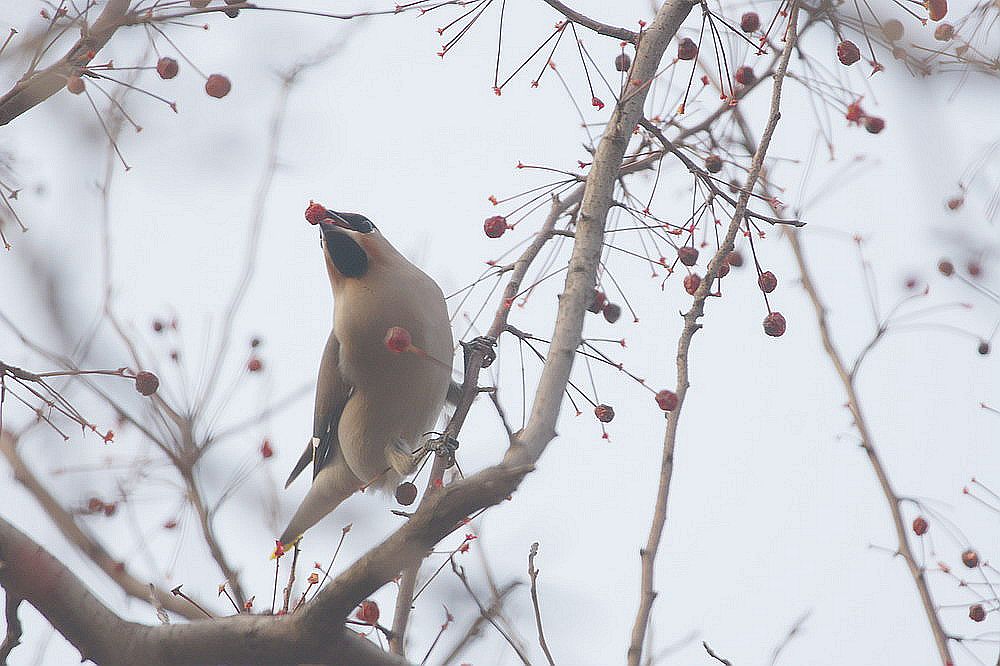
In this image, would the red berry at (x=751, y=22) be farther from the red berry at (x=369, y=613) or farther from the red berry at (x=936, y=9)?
the red berry at (x=369, y=613)

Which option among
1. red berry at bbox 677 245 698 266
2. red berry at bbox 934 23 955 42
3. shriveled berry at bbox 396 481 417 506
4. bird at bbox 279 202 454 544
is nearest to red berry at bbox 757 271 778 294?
red berry at bbox 677 245 698 266

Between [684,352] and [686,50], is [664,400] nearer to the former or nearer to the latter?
[684,352]

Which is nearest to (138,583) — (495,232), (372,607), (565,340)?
(372,607)

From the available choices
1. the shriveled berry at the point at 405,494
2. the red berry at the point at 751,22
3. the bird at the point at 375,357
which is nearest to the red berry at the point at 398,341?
the shriveled berry at the point at 405,494

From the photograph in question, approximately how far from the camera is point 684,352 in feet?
7.68

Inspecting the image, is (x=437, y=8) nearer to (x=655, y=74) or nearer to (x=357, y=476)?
(x=655, y=74)

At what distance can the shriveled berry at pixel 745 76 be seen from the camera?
3537 millimetres

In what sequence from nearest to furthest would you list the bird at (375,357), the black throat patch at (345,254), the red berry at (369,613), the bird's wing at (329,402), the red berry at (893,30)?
the red berry at (893,30) → the red berry at (369,613) → the bird at (375,357) → the black throat patch at (345,254) → the bird's wing at (329,402)

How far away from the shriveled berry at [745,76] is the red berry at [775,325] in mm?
944

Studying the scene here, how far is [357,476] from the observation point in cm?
477

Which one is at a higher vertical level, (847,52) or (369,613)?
(847,52)

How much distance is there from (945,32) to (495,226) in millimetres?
1332

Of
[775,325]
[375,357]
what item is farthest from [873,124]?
[375,357]

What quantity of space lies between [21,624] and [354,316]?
228 cm
